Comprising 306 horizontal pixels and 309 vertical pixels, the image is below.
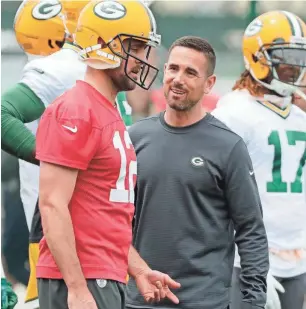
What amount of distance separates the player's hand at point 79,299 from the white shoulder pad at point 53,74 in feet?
5.01

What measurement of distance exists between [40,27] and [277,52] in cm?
146

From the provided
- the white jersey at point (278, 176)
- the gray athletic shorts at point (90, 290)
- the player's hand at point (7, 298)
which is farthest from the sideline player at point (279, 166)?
the gray athletic shorts at point (90, 290)

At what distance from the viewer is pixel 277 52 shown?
637 centimetres

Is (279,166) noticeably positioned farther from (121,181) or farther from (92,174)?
(92,174)

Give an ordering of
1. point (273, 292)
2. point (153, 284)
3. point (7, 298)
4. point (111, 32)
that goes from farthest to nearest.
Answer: point (273, 292)
point (7, 298)
point (153, 284)
point (111, 32)

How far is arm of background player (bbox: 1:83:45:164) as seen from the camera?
183 inches

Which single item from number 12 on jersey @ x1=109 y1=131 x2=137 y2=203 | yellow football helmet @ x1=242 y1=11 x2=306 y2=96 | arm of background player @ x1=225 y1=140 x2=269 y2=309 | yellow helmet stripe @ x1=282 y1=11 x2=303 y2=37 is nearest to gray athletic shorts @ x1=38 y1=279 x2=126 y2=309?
number 12 on jersey @ x1=109 y1=131 x2=137 y2=203

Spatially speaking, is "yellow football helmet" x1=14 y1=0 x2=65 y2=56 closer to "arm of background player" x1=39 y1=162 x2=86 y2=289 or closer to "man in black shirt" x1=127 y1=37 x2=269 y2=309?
"man in black shirt" x1=127 y1=37 x2=269 y2=309

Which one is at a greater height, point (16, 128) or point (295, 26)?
point (295, 26)

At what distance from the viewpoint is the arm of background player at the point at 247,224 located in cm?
473

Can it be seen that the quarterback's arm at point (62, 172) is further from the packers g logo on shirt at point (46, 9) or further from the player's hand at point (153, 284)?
the packers g logo on shirt at point (46, 9)

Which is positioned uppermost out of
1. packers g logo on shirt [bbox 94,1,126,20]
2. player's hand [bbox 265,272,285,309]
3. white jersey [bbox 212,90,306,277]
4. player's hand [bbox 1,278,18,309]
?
packers g logo on shirt [bbox 94,1,126,20]

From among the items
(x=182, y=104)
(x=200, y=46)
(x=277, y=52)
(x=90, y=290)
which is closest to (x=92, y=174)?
(x=90, y=290)

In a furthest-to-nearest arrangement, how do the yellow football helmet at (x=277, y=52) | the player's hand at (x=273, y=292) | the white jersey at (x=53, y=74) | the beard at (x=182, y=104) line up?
the yellow football helmet at (x=277, y=52)
the player's hand at (x=273, y=292)
the white jersey at (x=53, y=74)
the beard at (x=182, y=104)
